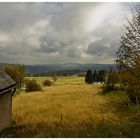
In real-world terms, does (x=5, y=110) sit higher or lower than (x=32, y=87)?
higher

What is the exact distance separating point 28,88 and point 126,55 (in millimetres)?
49894

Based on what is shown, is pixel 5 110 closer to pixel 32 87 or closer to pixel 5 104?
pixel 5 104

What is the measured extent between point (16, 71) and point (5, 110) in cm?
3923

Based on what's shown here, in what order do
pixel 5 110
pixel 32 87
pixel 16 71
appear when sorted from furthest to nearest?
pixel 32 87 < pixel 16 71 < pixel 5 110

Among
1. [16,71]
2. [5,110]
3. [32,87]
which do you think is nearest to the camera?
[5,110]

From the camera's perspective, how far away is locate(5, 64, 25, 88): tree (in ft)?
188

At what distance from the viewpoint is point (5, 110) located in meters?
19.3

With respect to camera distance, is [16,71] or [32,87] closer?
[16,71]

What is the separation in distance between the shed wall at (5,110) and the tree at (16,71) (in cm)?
3671

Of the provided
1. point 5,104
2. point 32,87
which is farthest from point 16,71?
point 5,104

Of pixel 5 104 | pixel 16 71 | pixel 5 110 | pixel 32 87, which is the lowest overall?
pixel 32 87

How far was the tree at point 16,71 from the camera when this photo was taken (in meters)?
57.2

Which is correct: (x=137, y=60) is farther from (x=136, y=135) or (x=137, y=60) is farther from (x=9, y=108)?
(x=9, y=108)

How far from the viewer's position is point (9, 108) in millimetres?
20391
